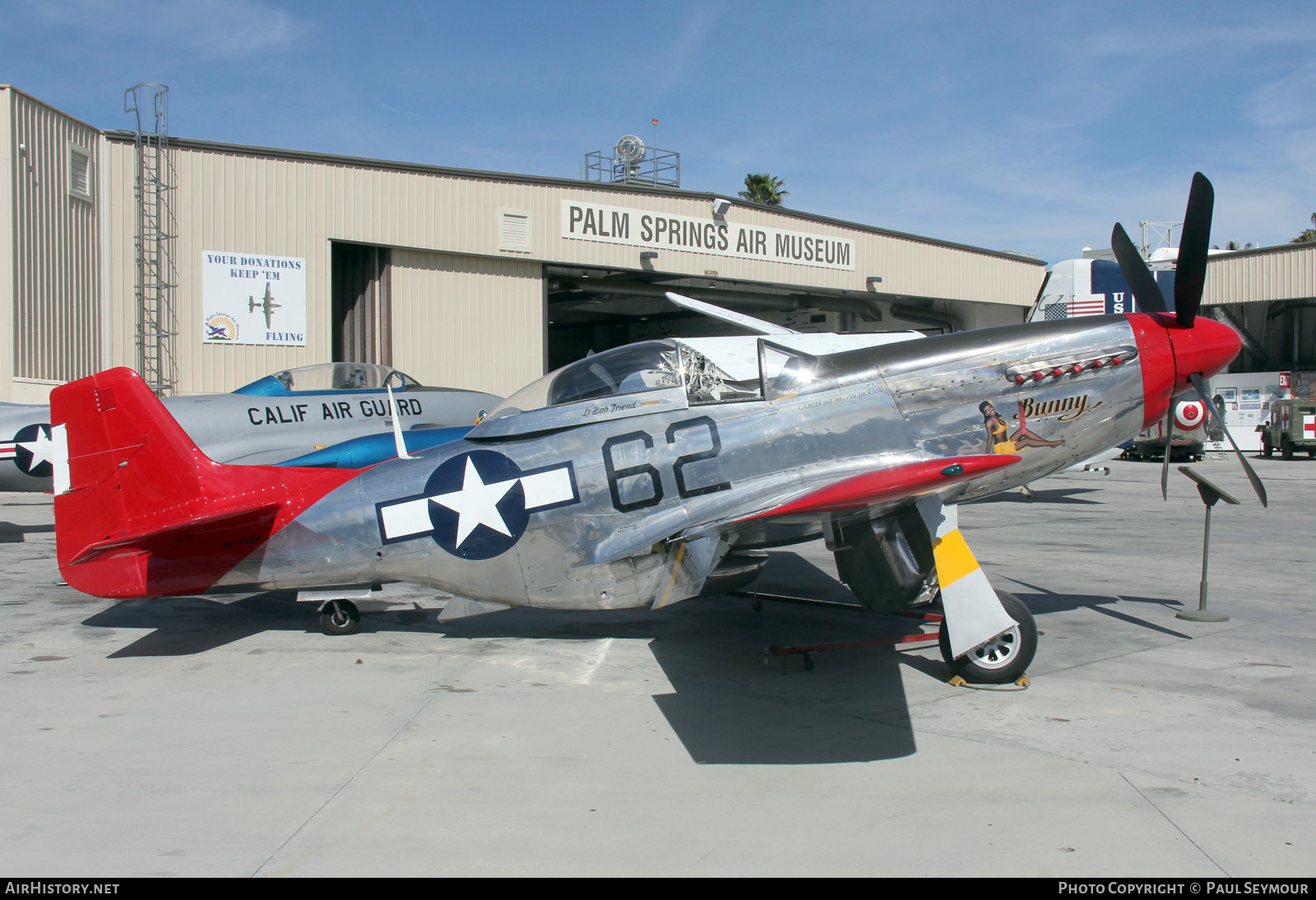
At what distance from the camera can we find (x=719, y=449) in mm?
5781

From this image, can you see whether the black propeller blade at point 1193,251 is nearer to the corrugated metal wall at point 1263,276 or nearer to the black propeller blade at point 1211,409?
the black propeller blade at point 1211,409

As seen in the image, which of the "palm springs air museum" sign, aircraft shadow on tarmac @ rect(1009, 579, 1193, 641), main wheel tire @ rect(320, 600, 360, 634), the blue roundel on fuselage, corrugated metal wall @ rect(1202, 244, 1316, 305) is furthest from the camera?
corrugated metal wall @ rect(1202, 244, 1316, 305)

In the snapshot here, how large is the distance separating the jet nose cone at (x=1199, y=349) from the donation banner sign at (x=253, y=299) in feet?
57.8

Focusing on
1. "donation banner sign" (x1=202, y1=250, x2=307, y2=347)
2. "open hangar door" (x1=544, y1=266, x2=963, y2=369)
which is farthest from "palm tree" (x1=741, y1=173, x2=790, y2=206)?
"donation banner sign" (x1=202, y1=250, x2=307, y2=347)

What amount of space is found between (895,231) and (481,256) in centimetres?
1500

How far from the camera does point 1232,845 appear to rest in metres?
3.41

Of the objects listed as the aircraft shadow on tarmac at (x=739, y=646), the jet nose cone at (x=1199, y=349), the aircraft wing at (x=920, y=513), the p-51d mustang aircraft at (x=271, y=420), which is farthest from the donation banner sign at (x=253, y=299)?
the jet nose cone at (x=1199, y=349)

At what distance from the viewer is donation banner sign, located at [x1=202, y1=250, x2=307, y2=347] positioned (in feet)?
61.0

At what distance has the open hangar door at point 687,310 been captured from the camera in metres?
26.1

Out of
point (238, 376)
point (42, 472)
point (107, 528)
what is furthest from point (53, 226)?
point (107, 528)

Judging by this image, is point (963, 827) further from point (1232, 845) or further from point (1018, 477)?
point (1018, 477)

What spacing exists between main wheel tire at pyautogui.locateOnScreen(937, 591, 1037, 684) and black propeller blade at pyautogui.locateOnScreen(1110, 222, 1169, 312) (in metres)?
2.86

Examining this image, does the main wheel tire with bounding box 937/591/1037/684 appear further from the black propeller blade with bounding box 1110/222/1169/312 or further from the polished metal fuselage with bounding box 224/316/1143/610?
the black propeller blade with bounding box 1110/222/1169/312

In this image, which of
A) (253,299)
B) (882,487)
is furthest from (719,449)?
(253,299)
